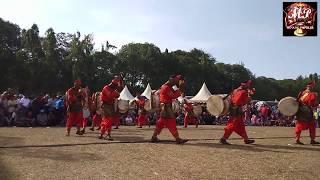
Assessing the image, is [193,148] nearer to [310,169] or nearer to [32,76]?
[310,169]

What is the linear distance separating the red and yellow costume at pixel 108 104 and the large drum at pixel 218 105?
3046 millimetres

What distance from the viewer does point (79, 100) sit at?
54.0ft

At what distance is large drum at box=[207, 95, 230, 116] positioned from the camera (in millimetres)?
14898

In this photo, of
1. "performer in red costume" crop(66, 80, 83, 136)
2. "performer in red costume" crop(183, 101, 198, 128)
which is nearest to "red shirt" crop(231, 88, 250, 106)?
"performer in red costume" crop(66, 80, 83, 136)

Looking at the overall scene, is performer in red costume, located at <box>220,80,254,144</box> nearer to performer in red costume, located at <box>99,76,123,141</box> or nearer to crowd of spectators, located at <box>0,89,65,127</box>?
performer in red costume, located at <box>99,76,123,141</box>

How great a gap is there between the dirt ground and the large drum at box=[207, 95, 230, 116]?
1624mm

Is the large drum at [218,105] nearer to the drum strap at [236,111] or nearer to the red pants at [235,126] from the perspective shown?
the drum strap at [236,111]

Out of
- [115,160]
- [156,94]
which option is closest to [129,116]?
[156,94]

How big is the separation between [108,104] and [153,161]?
4.93 meters

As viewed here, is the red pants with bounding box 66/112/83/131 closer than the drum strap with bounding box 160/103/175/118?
No

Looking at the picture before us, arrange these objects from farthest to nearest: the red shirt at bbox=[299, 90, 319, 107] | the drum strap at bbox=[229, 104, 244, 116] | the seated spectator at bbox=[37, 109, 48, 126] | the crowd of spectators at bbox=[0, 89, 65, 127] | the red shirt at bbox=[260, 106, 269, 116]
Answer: the red shirt at bbox=[260, 106, 269, 116], the seated spectator at bbox=[37, 109, 48, 126], the crowd of spectators at bbox=[0, 89, 65, 127], the red shirt at bbox=[299, 90, 319, 107], the drum strap at bbox=[229, 104, 244, 116]

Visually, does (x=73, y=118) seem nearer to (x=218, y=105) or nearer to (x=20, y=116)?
(x=218, y=105)

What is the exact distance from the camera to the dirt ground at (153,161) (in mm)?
8891

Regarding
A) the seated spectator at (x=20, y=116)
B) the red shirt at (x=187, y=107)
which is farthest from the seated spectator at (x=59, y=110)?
the red shirt at (x=187, y=107)
